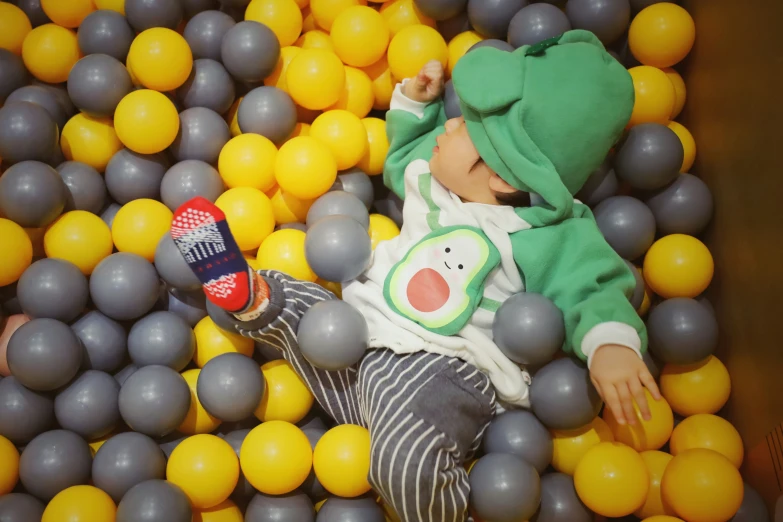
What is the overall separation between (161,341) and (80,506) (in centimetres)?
39

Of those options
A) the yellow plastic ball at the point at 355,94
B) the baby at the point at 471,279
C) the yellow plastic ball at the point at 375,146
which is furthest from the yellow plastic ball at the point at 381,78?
the baby at the point at 471,279

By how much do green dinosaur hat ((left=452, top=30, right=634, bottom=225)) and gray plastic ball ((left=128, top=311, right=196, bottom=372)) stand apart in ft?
2.71

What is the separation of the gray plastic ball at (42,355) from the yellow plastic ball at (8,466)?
129 millimetres

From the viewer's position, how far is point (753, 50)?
5.23 ft

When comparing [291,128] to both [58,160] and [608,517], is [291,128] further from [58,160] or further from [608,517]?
[608,517]

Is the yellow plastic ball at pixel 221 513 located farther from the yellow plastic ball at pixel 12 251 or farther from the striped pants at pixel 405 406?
the yellow plastic ball at pixel 12 251

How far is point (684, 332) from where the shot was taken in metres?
1.58

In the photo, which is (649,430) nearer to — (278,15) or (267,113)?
(267,113)

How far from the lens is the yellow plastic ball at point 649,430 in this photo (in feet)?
5.16

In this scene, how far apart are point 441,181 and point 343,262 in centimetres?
29

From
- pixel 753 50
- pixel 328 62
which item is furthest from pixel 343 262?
pixel 753 50

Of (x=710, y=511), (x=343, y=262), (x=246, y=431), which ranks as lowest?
(x=710, y=511)

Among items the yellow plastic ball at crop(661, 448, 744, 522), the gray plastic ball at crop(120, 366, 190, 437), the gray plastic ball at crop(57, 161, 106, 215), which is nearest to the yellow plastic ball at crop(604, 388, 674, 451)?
the yellow plastic ball at crop(661, 448, 744, 522)

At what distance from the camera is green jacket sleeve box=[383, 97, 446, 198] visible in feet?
5.63
